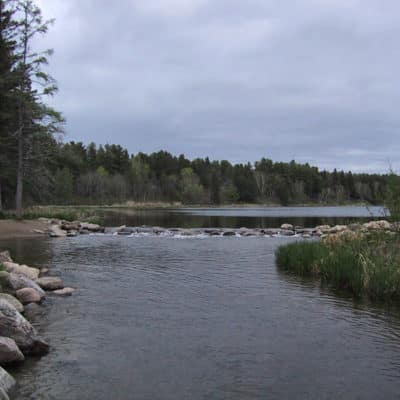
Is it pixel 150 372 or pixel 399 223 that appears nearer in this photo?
pixel 150 372

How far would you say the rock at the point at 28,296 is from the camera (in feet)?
39.1

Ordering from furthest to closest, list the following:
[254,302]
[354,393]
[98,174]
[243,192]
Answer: [243,192] → [98,174] → [254,302] → [354,393]

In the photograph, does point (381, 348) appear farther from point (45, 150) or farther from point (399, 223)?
point (45, 150)

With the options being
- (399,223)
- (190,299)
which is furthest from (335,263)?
(190,299)

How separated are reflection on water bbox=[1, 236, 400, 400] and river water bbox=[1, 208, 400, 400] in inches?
0.9

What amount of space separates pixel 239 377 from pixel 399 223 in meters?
10.3

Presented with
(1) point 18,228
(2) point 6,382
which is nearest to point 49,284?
(2) point 6,382

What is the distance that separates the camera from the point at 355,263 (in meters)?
14.4

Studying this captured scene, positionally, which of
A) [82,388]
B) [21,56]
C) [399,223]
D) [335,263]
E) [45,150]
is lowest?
[82,388]

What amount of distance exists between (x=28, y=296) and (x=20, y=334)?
388cm

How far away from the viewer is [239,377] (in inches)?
290

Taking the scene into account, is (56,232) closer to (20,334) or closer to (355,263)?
(355,263)

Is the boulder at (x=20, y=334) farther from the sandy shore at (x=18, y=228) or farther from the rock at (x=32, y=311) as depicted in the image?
the sandy shore at (x=18, y=228)

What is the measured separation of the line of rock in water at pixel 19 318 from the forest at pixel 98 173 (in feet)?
37.4
